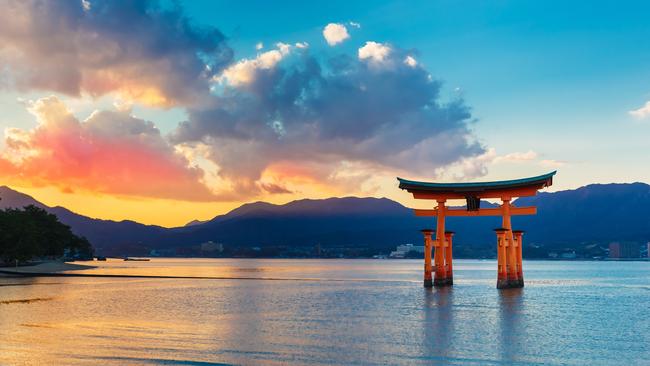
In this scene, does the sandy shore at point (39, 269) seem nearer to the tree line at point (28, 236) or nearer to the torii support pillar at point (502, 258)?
the tree line at point (28, 236)

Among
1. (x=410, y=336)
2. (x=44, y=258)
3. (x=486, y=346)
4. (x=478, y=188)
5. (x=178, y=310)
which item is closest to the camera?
(x=486, y=346)

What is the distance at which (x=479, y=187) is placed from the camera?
189 ft

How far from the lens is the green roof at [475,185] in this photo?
55.0m

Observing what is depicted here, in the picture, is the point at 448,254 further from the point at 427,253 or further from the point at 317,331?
the point at 317,331

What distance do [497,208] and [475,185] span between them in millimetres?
2915

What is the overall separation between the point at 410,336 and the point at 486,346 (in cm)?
408

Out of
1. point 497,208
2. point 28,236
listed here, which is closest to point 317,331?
point 497,208

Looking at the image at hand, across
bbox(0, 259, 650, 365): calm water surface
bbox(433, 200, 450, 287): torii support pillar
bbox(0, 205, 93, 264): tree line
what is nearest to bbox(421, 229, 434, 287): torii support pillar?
bbox(433, 200, 450, 287): torii support pillar

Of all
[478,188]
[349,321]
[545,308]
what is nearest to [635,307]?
[545,308]

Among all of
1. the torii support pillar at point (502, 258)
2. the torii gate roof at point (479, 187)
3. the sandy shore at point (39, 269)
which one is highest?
the torii gate roof at point (479, 187)

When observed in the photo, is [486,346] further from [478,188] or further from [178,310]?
[478,188]

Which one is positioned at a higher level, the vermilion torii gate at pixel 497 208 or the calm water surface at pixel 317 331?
the vermilion torii gate at pixel 497 208

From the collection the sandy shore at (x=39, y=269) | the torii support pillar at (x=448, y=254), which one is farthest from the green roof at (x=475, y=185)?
the sandy shore at (x=39, y=269)

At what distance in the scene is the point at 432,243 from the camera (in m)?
60.3
